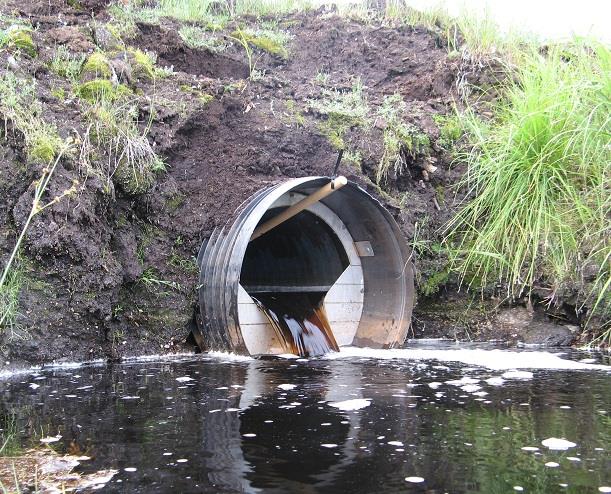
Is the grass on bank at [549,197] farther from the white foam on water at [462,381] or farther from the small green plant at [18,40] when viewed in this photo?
the small green plant at [18,40]

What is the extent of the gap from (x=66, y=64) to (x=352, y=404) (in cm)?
393

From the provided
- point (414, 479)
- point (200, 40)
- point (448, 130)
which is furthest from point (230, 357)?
point (200, 40)

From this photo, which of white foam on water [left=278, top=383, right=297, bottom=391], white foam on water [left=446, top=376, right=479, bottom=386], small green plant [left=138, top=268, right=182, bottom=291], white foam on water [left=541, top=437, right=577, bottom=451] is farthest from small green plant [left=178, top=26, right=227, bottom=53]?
white foam on water [left=541, top=437, right=577, bottom=451]

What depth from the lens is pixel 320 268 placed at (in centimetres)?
655

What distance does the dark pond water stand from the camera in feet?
6.99

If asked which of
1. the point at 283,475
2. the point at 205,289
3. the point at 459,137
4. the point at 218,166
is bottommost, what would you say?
the point at 283,475

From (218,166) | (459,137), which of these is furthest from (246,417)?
(459,137)

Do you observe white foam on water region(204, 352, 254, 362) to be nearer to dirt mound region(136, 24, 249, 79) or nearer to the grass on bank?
the grass on bank

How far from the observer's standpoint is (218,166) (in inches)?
221

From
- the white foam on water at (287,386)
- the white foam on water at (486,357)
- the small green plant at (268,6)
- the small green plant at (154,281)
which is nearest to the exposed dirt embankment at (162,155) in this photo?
the small green plant at (154,281)

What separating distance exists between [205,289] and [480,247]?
240 centimetres

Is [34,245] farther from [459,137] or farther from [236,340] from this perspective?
[459,137]

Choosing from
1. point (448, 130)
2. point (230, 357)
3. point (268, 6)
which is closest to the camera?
point (230, 357)

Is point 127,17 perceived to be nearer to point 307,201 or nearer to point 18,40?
point 18,40
